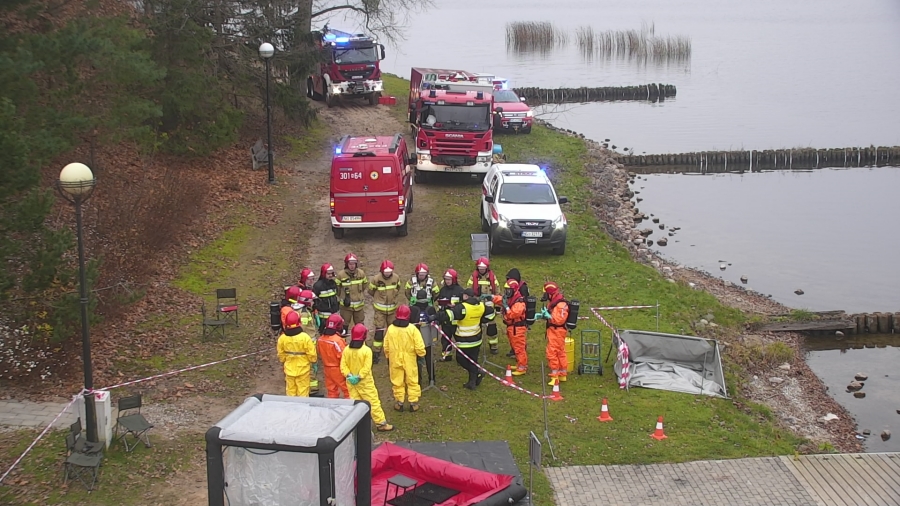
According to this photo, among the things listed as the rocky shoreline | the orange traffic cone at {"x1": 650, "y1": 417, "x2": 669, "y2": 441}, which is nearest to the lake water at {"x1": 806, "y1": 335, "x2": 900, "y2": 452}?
the rocky shoreline

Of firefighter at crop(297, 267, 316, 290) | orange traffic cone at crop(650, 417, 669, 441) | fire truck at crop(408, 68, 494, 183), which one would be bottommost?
orange traffic cone at crop(650, 417, 669, 441)

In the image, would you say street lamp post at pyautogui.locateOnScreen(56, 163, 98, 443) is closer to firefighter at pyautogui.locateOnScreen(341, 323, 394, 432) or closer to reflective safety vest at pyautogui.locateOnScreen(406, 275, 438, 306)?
firefighter at pyautogui.locateOnScreen(341, 323, 394, 432)

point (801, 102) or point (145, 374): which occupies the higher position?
point (801, 102)

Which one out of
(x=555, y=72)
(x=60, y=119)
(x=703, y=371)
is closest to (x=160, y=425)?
(x=60, y=119)

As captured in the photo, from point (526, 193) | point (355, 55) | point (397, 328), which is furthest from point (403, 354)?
point (355, 55)

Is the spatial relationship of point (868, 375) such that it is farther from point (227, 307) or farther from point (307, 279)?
point (227, 307)

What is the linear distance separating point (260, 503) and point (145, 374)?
745 centimetres

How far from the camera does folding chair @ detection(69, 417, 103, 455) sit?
12789mm

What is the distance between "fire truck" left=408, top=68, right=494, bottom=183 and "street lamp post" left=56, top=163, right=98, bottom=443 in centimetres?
1715

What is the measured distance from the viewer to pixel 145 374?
53.3ft

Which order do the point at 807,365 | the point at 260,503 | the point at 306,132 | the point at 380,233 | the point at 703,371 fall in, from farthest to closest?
the point at 306,132 → the point at 380,233 → the point at 807,365 → the point at 703,371 → the point at 260,503

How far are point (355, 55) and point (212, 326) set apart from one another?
23346 millimetres

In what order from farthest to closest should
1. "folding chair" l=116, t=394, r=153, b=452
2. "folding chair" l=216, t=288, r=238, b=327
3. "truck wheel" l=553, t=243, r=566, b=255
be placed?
"truck wheel" l=553, t=243, r=566, b=255 → "folding chair" l=216, t=288, r=238, b=327 → "folding chair" l=116, t=394, r=153, b=452

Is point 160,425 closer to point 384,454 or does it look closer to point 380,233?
point 384,454
